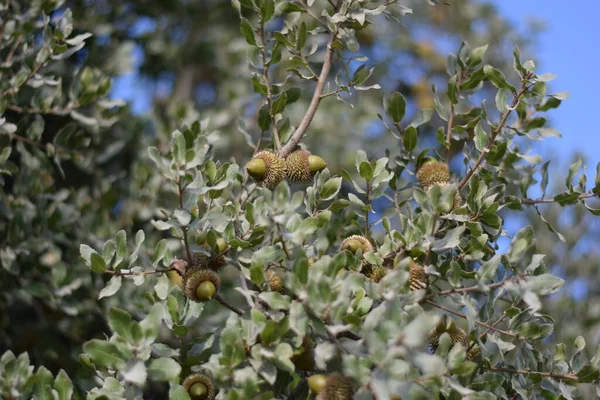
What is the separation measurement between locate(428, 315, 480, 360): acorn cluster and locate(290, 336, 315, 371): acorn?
0.22m

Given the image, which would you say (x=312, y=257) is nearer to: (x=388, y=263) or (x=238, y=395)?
(x=388, y=263)

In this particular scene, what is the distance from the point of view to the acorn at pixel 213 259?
1.23 m

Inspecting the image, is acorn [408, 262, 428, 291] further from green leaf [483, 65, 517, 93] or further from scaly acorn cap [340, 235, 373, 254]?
green leaf [483, 65, 517, 93]

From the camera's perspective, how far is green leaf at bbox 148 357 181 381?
3.39 ft

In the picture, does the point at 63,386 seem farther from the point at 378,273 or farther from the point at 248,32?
the point at 248,32

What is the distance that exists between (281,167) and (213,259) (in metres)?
0.24

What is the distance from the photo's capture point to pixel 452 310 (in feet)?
3.88

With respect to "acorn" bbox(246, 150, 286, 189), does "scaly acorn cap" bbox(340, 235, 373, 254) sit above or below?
below

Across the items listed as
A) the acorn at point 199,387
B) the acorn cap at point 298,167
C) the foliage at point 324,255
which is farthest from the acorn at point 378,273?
the acorn at point 199,387

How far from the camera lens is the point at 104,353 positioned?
1021 millimetres

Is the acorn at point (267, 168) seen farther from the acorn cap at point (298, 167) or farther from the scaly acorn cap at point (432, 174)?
the scaly acorn cap at point (432, 174)

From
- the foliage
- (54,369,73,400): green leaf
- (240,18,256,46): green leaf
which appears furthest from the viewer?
(240,18,256,46): green leaf

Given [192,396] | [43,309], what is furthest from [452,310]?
[43,309]

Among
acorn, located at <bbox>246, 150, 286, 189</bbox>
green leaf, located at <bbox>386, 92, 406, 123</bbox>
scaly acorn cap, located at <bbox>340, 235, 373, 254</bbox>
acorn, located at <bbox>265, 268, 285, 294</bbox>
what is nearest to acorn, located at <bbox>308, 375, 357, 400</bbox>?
acorn, located at <bbox>265, 268, 285, 294</bbox>
